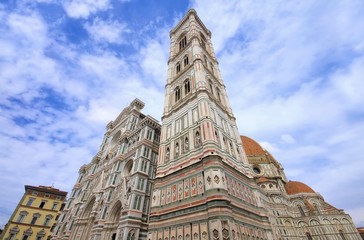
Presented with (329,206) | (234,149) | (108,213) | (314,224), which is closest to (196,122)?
(234,149)

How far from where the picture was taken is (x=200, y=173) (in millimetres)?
13297

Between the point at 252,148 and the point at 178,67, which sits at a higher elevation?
the point at 252,148

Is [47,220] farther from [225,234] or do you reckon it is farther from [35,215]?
[225,234]

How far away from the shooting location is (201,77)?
19.4 m

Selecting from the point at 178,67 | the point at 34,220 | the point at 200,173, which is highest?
the point at 178,67

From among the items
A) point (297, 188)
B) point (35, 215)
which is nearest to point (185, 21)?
point (297, 188)

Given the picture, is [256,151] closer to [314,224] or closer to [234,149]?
[314,224]

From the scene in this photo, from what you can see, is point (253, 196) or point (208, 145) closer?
point (208, 145)

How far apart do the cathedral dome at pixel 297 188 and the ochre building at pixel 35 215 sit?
177 ft

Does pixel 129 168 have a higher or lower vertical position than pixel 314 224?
higher

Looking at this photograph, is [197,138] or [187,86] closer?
[197,138]

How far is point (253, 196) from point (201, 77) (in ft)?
41.4

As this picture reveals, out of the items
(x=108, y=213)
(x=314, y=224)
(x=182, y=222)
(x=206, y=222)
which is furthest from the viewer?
(x=314, y=224)

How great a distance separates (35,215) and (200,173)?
44.9 meters
